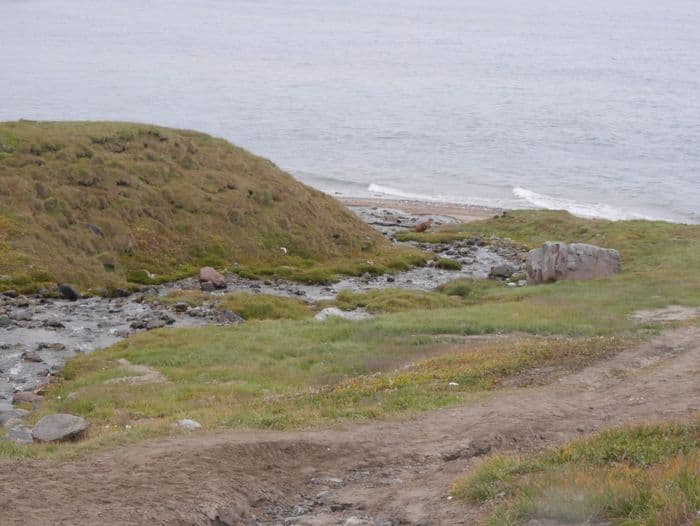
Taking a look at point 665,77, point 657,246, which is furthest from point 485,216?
point 665,77

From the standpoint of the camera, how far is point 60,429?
19203mm

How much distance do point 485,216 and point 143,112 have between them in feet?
210

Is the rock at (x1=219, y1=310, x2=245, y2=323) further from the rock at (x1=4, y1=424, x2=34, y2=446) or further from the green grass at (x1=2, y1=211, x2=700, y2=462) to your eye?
the rock at (x1=4, y1=424, x2=34, y2=446)

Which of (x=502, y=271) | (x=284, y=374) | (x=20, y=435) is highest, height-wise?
(x=20, y=435)

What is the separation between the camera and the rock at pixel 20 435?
64.2 ft

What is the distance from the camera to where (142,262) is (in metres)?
46.2

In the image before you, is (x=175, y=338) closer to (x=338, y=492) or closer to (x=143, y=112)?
(x=338, y=492)

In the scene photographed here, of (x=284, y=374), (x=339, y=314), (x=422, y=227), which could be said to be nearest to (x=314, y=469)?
(x=284, y=374)

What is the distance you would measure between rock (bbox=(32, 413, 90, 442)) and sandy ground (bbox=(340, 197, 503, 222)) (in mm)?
62003

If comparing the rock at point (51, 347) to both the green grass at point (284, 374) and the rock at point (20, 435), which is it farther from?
the rock at point (20, 435)

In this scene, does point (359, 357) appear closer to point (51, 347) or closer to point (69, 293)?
point (51, 347)

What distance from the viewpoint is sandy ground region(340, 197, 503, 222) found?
82.3m

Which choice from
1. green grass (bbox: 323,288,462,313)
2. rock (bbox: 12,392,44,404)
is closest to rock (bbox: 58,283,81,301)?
green grass (bbox: 323,288,462,313)

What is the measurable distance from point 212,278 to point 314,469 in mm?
28650
